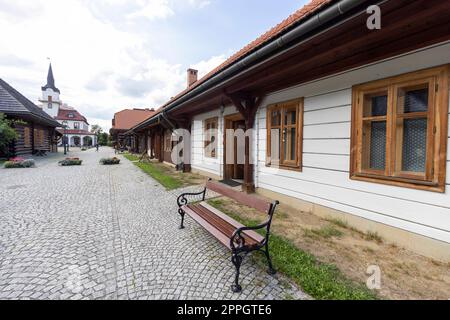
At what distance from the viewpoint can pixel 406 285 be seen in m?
2.06

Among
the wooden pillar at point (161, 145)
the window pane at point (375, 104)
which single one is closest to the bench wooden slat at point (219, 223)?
the window pane at point (375, 104)

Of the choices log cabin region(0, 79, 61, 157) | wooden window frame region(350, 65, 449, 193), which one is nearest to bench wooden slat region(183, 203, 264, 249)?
wooden window frame region(350, 65, 449, 193)

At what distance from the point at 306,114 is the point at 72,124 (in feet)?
238

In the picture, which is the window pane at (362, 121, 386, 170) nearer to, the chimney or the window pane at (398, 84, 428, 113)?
the window pane at (398, 84, 428, 113)

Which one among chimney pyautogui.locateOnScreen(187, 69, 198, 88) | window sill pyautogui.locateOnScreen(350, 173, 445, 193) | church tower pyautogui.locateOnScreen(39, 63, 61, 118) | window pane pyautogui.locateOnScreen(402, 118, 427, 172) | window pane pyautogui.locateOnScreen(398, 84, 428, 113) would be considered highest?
church tower pyautogui.locateOnScreen(39, 63, 61, 118)

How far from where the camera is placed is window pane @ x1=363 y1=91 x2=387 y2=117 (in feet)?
10.3

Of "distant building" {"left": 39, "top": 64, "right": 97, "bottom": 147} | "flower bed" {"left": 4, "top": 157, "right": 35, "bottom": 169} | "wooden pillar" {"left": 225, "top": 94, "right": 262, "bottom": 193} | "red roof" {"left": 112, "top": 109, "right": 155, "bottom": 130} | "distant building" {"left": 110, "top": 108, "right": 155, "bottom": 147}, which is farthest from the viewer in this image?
"distant building" {"left": 39, "top": 64, "right": 97, "bottom": 147}

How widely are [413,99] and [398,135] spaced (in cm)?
49

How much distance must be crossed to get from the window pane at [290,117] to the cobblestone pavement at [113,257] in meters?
2.95

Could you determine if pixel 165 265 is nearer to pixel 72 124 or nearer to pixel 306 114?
pixel 306 114

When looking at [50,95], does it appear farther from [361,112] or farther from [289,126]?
[361,112]

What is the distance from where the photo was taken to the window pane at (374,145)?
3158 mm

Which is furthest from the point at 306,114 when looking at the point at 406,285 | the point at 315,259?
the point at 406,285

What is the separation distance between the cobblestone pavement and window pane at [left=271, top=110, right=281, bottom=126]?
2.94 meters
